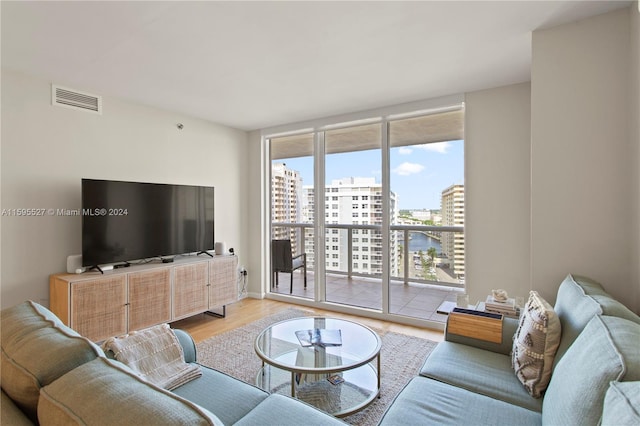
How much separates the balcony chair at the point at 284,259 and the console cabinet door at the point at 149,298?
1.65m

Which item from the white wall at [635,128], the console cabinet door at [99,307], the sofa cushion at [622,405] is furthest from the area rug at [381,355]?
the white wall at [635,128]

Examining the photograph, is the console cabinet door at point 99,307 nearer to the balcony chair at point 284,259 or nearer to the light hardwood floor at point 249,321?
the light hardwood floor at point 249,321

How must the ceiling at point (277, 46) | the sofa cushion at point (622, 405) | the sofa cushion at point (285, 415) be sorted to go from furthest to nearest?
the ceiling at point (277, 46) < the sofa cushion at point (285, 415) < the sofa cushion at point (622, 405)

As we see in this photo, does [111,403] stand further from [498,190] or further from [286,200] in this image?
[286,200]

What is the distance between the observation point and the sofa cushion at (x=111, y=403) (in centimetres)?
64

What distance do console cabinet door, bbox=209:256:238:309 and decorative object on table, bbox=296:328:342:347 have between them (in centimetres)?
173

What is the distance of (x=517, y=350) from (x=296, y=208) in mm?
3343

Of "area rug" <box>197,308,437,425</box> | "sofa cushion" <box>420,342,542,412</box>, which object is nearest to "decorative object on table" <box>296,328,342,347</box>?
"area rug" <box>197,308,437,425</box>

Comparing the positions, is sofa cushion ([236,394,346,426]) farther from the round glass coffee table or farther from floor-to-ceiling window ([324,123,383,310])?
floor-to-ceiling window ([324,123,383,310])

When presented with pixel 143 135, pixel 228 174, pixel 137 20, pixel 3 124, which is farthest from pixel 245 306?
pixel 137 20

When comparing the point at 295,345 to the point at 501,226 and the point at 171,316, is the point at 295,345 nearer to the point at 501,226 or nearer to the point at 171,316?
the point at 171,316

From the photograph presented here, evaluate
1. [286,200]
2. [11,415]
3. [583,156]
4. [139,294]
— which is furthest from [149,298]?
[583,156]

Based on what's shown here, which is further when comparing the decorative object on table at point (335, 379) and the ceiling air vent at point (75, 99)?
the ceiling air vent at point (75, 99)

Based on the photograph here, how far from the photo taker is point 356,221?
4.11 meters
